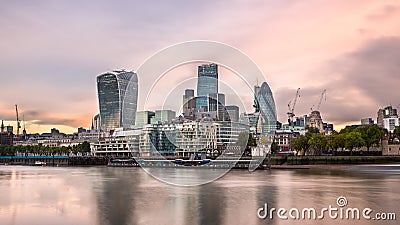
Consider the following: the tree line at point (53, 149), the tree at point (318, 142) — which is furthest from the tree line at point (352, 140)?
the tree line at point (53, 149)

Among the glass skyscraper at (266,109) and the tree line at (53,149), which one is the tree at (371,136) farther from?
the tree line at (53,149)

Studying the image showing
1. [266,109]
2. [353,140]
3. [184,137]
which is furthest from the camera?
[266,109]

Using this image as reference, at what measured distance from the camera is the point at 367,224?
18562 millimetres

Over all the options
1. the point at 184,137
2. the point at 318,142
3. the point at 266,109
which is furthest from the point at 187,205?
the point at 266,109

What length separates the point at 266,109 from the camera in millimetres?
A: 143000

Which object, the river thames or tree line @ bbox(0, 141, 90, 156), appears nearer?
the river thames

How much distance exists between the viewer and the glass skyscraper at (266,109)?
131575 mm

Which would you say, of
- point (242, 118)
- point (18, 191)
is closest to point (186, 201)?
point (18, 191)

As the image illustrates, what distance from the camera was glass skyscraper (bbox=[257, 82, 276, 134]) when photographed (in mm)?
131575

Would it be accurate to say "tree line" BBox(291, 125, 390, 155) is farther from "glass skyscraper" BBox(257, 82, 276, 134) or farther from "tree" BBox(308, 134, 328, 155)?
"glass skyscraper" BBox(257, 82, 276, 134)

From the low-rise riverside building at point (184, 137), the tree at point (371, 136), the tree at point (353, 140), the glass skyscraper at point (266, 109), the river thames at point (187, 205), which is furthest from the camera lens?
the glass skyscraper at point (266, 109)

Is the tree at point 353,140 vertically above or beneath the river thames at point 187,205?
above

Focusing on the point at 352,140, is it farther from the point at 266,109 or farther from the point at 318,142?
the point at 266,109

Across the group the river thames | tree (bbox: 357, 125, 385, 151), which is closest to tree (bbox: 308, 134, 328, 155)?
tree (bbox: 357, 125, 385, 151)
